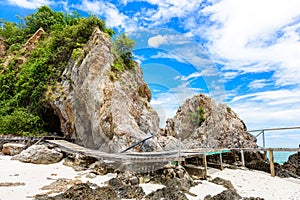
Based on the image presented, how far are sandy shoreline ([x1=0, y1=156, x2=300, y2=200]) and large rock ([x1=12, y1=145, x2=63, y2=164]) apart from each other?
0.30 m

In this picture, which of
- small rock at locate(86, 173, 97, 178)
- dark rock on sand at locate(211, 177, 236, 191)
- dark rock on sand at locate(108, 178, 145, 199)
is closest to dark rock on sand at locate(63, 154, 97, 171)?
small rock at locate(86, 173, 97, 178)

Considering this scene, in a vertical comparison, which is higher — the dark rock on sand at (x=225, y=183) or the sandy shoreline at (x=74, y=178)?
the dark rock on sand at (x=225, y=183)

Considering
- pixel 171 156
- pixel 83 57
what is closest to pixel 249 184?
pixel 171 156

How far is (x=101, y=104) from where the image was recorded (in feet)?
33.8

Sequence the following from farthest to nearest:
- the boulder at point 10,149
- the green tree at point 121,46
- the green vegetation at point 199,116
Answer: the green vegetation at point 199,116, the green tree at point 121,46, the boulder at point 10,149

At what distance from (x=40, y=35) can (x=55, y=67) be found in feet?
22.7

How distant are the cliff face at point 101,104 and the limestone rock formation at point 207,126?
18.6 feet

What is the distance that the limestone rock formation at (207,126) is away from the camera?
15.0 metres

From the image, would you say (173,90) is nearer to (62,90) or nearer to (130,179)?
(130,179)

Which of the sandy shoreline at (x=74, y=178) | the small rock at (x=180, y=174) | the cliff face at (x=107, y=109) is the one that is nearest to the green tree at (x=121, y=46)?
the cliff face at (x=107, y=109)

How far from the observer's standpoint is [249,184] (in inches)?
317

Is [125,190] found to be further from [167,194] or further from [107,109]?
[107,109]

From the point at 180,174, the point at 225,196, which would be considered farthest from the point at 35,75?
the point at 225,196

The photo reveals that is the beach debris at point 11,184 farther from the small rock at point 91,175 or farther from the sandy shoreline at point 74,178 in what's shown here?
the small rock at point 91,175
